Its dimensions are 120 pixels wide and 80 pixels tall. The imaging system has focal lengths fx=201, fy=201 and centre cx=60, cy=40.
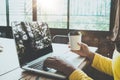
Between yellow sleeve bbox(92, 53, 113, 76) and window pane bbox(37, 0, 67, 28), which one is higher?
window pane bbox(37, 0, 67, 28)

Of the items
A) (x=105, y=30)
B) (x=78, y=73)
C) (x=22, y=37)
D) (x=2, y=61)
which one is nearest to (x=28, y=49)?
(x=22, y=37)

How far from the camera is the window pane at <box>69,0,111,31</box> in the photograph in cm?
412

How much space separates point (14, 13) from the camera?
5.00 meters

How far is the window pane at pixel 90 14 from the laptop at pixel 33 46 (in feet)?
8.86

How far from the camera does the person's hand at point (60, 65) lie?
111 cm

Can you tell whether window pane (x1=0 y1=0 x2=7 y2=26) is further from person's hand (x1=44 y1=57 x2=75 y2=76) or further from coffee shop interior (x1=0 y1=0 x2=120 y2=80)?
person's hand (x1=44 y1=57 x2=75 y2=76)

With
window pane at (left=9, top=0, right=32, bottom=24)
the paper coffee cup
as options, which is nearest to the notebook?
the paper coffee cup

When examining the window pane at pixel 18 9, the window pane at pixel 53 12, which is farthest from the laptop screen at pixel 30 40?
the window pane at pixel 18 9

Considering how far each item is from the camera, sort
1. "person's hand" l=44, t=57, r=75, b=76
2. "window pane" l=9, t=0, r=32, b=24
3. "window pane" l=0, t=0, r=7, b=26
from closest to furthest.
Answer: "person's hand" l=44, t=57, r=75, b=76 → "window pane" l=9, t=0, r=32, b=24 → "window pane" l=0, t=0, r=7, b=26

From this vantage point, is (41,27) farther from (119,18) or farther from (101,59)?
(119,18)

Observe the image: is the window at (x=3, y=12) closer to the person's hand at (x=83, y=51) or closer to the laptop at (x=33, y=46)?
the laptop at (x=33, y=46)

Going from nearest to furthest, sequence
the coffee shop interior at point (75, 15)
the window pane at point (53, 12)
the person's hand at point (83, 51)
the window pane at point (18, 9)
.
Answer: the person's hand at point (83, 51), the coffee shop interior at point (75, 15), the window pane at point (53, 12), the window pane at point (18, 9)

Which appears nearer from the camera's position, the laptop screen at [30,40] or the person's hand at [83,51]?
the laptop screen at [30,40]

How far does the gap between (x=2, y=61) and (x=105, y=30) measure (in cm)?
300
